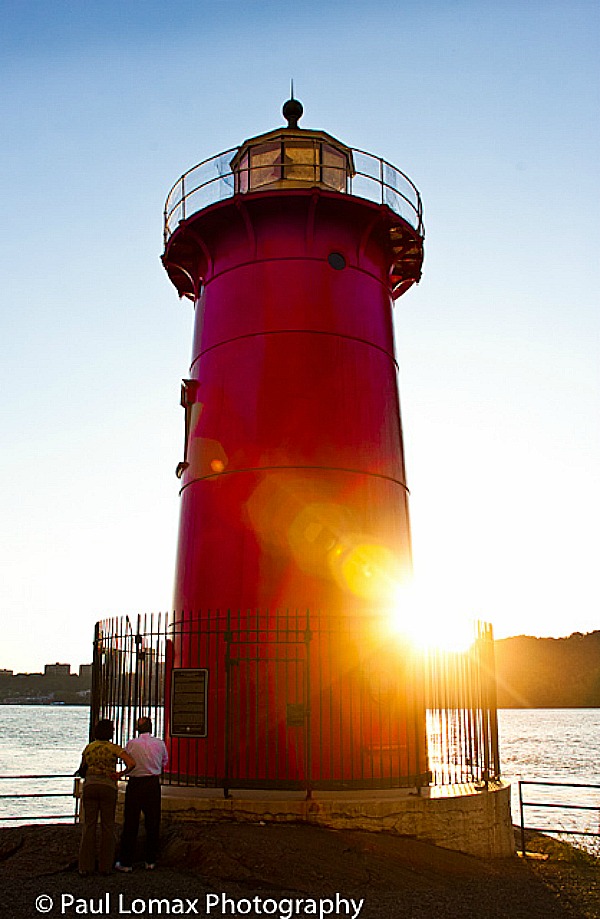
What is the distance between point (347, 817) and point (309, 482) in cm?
472

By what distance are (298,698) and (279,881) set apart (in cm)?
350

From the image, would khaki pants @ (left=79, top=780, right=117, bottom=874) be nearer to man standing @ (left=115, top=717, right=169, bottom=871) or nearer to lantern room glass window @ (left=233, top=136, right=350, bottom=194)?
man standing @ (left=115, top=717, right=169, bottom=871)

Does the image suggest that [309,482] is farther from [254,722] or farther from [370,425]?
[254,722]

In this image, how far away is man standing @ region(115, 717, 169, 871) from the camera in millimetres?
9430

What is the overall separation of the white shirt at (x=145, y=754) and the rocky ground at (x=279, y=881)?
79 cm

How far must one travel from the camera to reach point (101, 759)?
961cm

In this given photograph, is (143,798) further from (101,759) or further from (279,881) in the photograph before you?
(279,881)

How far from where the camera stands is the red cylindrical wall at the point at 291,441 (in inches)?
506

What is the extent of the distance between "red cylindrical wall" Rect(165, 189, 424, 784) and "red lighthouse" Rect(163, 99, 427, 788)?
1.0 inches

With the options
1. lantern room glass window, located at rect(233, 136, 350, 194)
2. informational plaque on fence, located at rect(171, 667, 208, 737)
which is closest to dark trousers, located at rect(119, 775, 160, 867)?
informational plaque on fence, located at rect(171, 667, 208, 737)

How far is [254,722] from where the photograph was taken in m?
12.3

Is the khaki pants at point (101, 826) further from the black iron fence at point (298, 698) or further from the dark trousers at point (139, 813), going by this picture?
the black iron fence at point (298, 698)

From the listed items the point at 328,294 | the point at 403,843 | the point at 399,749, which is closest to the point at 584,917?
the point at 403,843

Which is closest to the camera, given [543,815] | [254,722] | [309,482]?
[254,722]
